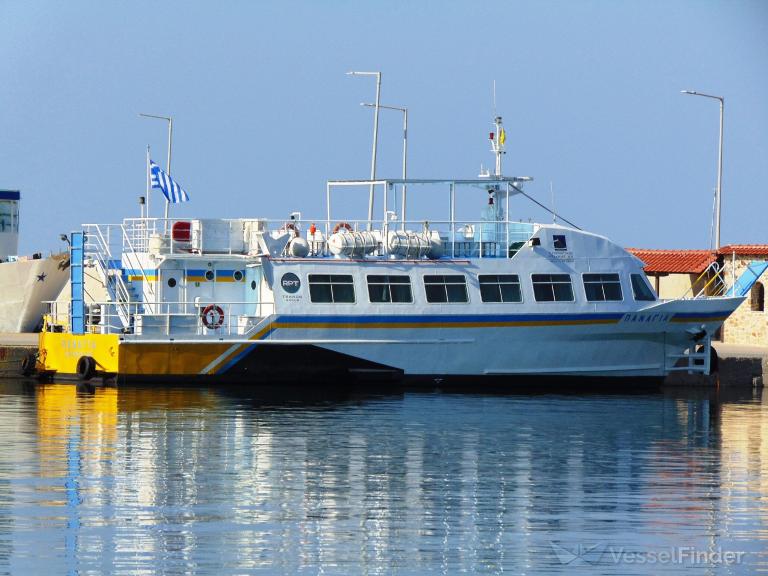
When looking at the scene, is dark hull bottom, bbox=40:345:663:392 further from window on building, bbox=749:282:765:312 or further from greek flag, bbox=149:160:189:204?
window on building, bbox=749:282:765:312

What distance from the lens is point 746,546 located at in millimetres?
18812

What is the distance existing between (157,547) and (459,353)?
2149cm

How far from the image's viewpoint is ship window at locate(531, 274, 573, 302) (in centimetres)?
3919

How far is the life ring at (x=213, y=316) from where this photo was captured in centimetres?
3838

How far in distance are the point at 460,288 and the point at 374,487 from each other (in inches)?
652

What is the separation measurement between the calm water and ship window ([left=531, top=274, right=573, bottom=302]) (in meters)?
4.60

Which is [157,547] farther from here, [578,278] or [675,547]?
[578,278]

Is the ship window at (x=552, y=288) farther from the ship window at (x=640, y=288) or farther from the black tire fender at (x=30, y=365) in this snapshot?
the black tire fender at (x=30, y=365)

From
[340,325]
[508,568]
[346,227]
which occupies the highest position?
[346,227]

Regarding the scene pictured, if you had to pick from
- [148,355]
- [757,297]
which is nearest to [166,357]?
[148,355]

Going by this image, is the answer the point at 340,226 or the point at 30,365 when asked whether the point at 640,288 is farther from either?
the point at 30,365

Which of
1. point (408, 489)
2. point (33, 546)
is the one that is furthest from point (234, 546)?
point (408, 489)

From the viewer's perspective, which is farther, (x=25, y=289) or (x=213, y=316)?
(x=25, y=289)

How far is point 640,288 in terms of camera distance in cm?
4019
